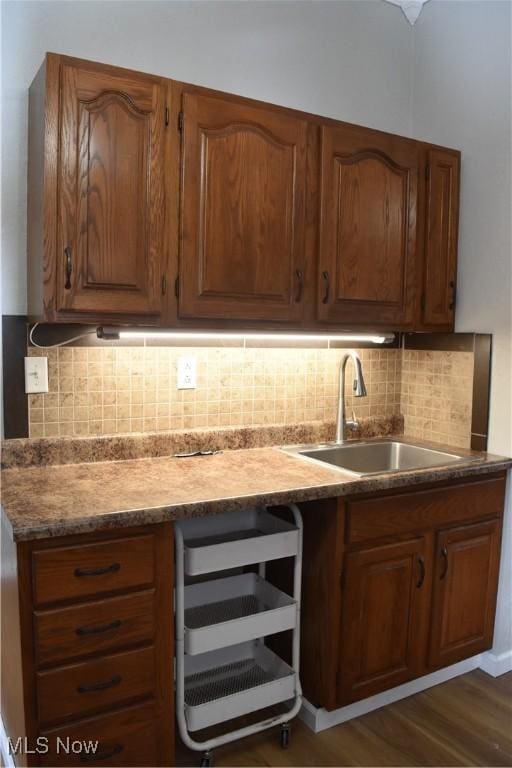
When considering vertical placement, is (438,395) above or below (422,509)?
above

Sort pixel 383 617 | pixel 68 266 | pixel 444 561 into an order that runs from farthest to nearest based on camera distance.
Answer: pixel 444 561 < pixel 383 617 < pixel 68 266

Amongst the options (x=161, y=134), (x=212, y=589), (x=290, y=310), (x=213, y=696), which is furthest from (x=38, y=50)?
(x=213, y=696)

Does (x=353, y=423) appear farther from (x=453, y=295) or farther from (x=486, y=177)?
(x=486, y=177)

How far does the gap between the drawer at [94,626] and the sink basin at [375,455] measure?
35.5 inches

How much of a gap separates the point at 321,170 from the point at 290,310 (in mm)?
509

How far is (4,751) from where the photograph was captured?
6.00 ft

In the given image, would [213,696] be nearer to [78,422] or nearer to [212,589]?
[212,589]

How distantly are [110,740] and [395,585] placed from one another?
1.04 m

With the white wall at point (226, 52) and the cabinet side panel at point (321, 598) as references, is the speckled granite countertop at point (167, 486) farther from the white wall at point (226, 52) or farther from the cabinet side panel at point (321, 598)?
the white wall at point (226, 52)

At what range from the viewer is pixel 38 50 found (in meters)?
1.93

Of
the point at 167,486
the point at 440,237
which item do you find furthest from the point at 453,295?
the point at 167,486

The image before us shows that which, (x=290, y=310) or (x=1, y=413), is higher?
(x=290, y=310)

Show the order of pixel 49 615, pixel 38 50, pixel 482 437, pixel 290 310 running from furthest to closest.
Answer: pixel 482 437, pixel 290 310, pixel 38 50, pixel 49 615

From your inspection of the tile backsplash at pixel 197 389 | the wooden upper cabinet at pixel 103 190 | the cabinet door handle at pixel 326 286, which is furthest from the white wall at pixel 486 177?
the wooden upper cabinet at pixel 103 190
